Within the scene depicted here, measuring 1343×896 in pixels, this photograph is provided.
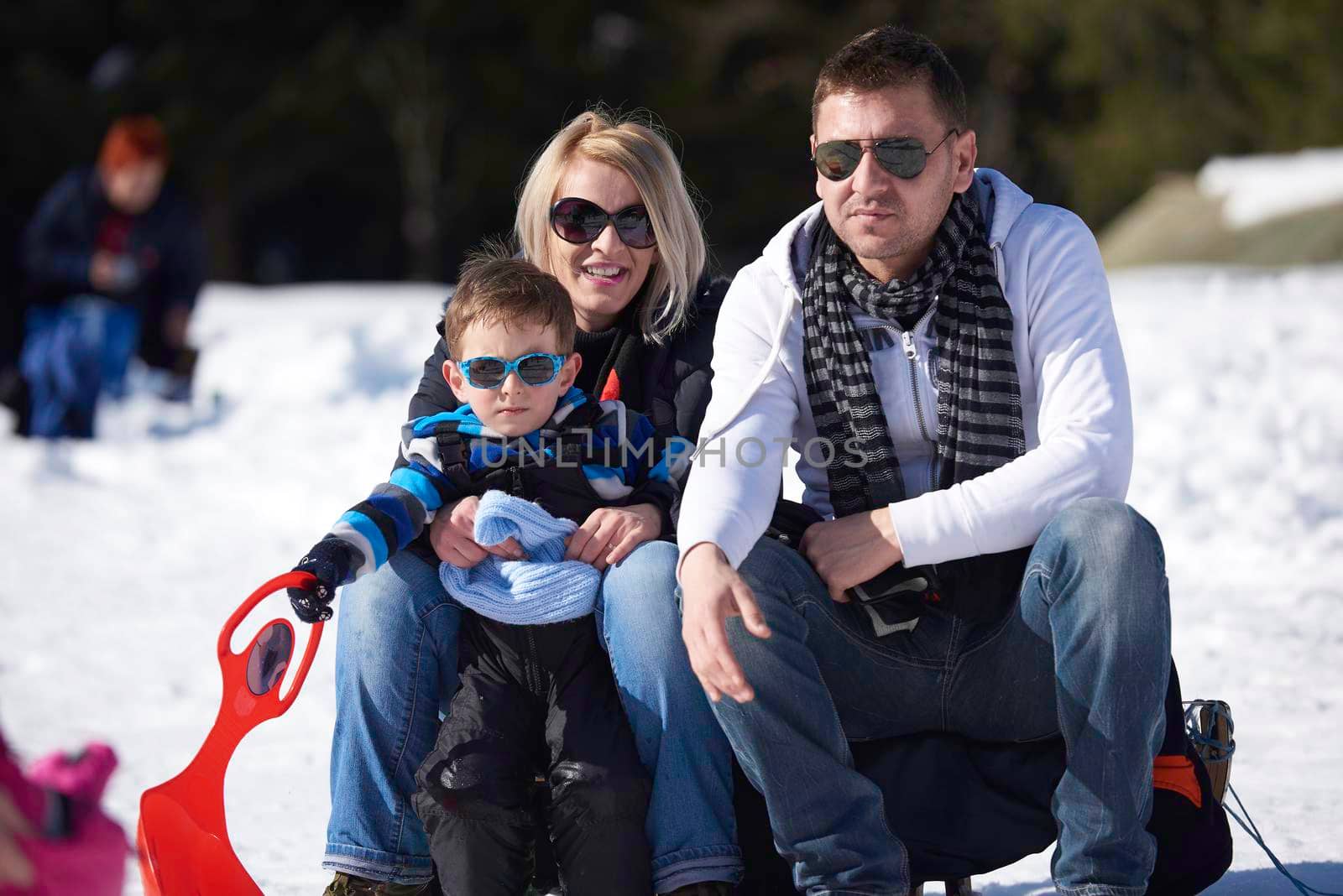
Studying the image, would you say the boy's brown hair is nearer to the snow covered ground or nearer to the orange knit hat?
the snow covered ground

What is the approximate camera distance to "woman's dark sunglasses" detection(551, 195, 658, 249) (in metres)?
2.98

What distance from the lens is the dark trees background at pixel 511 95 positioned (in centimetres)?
1692

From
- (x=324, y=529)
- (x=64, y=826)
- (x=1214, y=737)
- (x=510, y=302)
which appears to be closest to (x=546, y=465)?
(x=510, y=302)

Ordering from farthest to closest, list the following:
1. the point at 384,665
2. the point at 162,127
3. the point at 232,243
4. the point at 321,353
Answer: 1. the point at 232,243
2. the point at 162,127
3. the point at 321,353
4. the point at 384,665

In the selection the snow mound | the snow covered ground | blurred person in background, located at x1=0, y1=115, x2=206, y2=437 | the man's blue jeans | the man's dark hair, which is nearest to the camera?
the man's blue jeans

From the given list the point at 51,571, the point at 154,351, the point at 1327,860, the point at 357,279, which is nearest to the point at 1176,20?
the point at 357,279

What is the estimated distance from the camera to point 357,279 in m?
19.6

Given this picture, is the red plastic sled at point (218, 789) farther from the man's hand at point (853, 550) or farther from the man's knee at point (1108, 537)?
the man's knee at point (1108, 537)

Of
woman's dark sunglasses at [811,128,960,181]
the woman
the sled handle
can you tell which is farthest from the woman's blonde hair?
the sled handle

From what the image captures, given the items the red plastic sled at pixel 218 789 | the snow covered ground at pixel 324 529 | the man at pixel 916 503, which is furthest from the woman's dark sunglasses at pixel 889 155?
the snow covered ground at pixel 324 529

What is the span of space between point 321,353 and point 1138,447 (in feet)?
15.2

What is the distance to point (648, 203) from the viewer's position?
300cm

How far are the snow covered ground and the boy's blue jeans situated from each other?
1.12 feet

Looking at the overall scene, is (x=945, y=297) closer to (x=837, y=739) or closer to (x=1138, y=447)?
(x=837, y=739)
